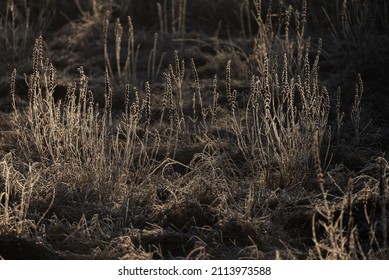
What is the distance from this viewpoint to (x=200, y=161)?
15.1 ft

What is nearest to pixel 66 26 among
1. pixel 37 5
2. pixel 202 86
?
pixel 37 5

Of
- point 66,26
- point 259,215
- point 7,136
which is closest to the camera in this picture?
point 259,215

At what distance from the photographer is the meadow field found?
3.61 m

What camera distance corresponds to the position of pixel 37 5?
752 cm

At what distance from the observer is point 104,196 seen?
4.07 meters

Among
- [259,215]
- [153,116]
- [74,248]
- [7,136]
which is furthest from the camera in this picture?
[153,116]

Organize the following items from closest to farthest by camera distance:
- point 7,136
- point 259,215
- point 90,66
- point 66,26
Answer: point 259,215
point 7,136
point 90,66
point 66,26

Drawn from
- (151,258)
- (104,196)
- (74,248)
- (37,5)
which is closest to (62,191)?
(104,196)

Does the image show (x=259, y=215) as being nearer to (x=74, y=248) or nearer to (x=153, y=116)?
(x=74, y=248)

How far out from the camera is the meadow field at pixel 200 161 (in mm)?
3605
